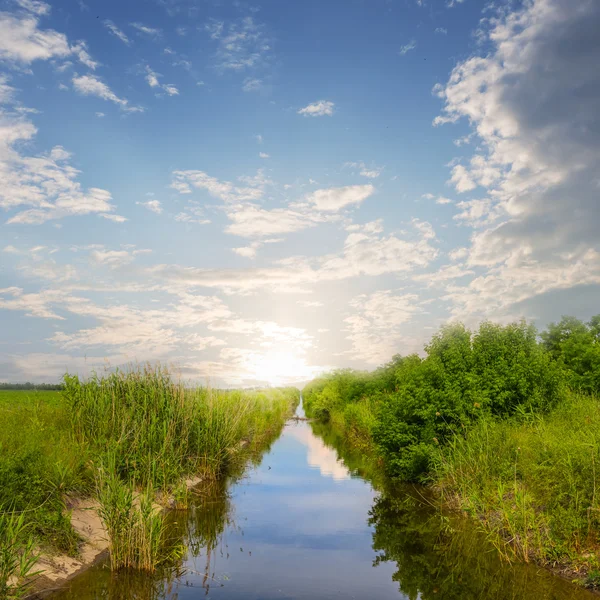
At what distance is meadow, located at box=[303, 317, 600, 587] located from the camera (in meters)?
11.1

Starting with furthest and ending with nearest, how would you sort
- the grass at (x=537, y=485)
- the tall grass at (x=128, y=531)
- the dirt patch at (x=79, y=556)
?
the grass at (x=537, y=485) → the tall grass at (x=128, y=531) → the dirt patch at (x=79, y=556)

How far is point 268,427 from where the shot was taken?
130ft

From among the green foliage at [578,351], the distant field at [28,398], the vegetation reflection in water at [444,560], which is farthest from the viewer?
the green foliage at [578,351]

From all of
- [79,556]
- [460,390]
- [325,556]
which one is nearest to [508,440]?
[460,390]

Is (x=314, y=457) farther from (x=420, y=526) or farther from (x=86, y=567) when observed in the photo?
(x=86, y=567)

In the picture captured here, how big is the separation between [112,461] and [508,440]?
10.7 metres

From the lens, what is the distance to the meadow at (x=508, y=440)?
36.5 ft

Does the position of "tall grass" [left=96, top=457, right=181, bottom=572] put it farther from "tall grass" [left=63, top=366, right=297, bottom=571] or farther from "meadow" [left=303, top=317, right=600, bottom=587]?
"meadow" [left=303, top=317, right=600, bottom=587]

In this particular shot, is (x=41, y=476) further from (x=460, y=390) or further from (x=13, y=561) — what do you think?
(x=460, y=390)

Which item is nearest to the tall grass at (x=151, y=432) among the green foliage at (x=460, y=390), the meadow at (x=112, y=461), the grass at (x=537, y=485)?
the meadow at (x=112, y=461)

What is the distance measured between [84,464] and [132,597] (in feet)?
17.5

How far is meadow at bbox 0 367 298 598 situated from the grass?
7.74 meters

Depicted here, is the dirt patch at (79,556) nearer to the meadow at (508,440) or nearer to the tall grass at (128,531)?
the tall grass at (128,531)

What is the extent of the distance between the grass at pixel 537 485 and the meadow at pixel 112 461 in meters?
7.74
